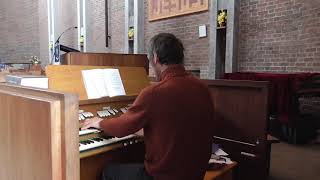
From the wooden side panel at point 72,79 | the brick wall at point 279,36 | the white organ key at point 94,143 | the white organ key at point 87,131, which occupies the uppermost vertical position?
the brick wall at point 279,36

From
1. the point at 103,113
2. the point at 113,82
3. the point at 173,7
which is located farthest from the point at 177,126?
the point at 173,7

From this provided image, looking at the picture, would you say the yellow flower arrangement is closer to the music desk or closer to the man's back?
the music desk

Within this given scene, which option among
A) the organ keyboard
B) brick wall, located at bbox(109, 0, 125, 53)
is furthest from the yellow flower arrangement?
the organ keyboard

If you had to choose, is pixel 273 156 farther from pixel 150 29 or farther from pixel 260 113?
pixel 150 29

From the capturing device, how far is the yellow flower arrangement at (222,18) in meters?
5.57

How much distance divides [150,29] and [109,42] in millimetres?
1637

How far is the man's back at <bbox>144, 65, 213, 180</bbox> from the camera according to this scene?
5.20ft

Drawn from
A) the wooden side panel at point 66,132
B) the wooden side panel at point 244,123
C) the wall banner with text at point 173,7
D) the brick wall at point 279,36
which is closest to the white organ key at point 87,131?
the wooden side panel at point 66,132

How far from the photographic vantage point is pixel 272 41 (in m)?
5.11

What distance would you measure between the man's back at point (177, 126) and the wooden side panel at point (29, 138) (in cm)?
57

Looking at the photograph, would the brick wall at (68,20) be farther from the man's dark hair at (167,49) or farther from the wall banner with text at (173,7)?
the man's dark hair at (167,49)

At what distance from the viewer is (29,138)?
126 cm

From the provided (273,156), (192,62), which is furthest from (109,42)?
(273,156)

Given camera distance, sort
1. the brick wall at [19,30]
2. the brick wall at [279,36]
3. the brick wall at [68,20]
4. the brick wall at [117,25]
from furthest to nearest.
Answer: the brick wall at [19,30] < the brick wall at [68,20] < the brick wall at [117,25] < the brick wall at [279,36]
